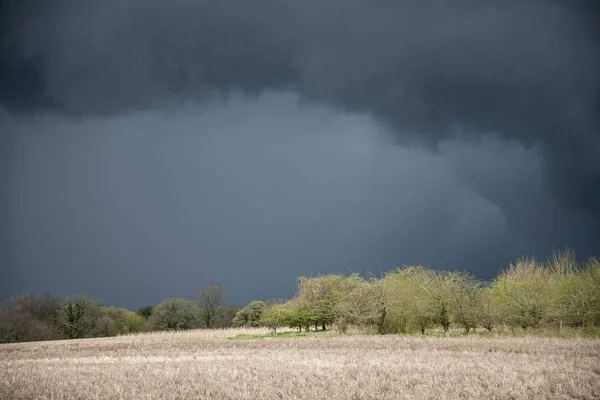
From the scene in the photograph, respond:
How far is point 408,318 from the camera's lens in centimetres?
4353

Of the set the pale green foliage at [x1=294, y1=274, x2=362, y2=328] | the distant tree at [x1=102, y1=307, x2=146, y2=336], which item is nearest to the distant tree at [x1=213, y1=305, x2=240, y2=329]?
the distant tree at [x1=102, y1=307, x2=146, y2=336]

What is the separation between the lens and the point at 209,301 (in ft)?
308

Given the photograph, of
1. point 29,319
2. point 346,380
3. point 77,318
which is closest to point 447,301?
point 346,380

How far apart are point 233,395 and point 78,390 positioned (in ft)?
17.1

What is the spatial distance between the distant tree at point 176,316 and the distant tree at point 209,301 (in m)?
1.47

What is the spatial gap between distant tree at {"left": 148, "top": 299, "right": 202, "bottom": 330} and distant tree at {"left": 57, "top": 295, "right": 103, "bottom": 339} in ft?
43.4

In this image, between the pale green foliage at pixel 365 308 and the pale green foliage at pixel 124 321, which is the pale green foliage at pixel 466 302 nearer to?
the pale green foliage at pixel 365 308

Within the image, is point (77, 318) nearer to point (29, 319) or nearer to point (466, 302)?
point (29, 319)

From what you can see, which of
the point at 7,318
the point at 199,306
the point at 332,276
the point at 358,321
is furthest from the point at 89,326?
the point at 358,321

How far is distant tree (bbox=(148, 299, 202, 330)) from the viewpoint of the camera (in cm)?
9081

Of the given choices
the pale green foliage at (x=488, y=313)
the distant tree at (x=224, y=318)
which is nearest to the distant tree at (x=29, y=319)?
the distant tree at (x=224, y=318)

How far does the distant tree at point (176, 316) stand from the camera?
9081 centimetres

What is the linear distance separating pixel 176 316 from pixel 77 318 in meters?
18.8

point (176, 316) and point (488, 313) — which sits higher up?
point (488, 313)
